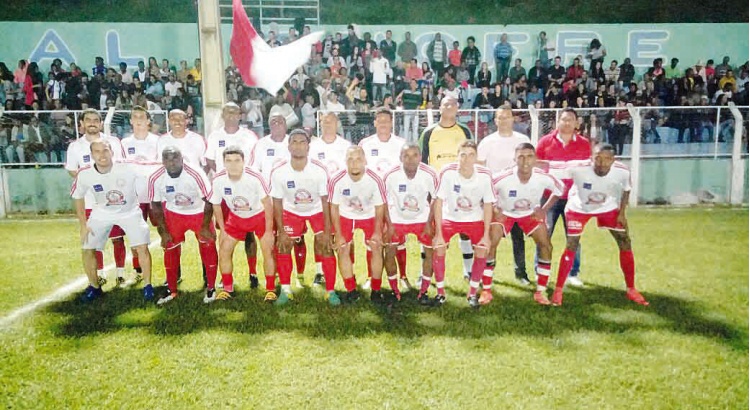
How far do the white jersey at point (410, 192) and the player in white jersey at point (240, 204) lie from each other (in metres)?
A: 1.15

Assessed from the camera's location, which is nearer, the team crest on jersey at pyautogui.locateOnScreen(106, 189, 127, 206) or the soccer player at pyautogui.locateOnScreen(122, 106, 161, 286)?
the team crest on jersey at pyautogui.locateOnScreen(106, 189, 127, 206)

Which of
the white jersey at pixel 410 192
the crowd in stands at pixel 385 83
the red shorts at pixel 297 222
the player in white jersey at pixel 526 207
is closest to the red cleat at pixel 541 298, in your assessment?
the player in white jersey at pixel 526 207

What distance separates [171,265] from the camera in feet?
17.3

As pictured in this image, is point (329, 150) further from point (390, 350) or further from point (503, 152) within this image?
point (390, 350)

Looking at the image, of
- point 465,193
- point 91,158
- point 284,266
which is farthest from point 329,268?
Result: point 91,158

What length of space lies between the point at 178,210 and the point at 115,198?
634mm

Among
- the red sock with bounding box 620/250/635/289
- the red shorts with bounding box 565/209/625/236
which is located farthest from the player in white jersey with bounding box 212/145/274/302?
the red sock with bounding box 620/250/635/289

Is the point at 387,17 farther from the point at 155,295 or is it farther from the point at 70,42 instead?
the point at 155,295

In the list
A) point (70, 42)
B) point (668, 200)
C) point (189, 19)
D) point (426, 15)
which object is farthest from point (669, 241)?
point (70, 42)

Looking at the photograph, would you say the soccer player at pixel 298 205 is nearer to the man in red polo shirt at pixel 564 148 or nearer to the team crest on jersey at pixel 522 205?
the team crest on jersey at pixel 522 205

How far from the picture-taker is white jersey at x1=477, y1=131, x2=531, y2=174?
5766 mm

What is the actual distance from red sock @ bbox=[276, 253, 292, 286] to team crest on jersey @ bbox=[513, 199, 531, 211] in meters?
2.17

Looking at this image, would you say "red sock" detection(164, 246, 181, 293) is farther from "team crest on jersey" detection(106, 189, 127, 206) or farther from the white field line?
the white field line

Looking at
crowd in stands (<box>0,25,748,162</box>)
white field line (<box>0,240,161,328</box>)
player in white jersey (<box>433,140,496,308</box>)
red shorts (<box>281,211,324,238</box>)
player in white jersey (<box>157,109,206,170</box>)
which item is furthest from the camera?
crowd in stands (<box>0,25,748,162</box>)
